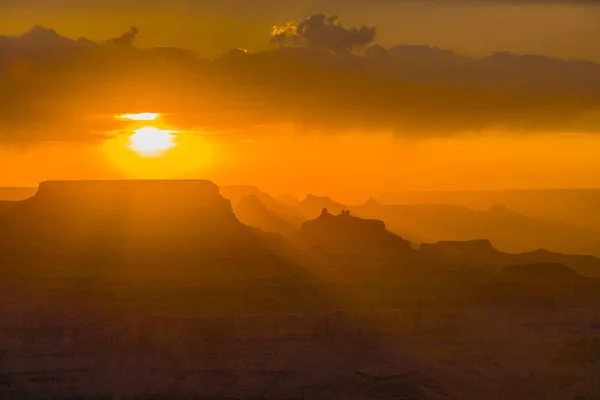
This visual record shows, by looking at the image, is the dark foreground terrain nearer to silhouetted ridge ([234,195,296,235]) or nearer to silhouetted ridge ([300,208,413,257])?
silhouetted ridge ([300,208,413,257])

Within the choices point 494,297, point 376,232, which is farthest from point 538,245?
point 494,297

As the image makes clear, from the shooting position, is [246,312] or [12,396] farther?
[246,312]

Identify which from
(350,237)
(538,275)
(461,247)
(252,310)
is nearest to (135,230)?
(252,310)

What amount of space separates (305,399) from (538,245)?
369 feet

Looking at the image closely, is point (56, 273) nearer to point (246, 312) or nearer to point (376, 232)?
point (246, 312)

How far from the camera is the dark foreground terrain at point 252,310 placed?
87500 mm

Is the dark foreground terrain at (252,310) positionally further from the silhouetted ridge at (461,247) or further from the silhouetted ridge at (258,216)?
the silhouetted ridge at (258,216)

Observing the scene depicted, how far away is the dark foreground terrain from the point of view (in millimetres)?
87500

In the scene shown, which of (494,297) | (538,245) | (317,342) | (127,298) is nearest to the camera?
(317,342)

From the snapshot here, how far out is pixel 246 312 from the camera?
99.1 m

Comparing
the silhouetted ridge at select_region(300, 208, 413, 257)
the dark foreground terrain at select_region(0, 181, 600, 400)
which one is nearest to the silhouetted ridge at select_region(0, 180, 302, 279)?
the dark foreground terrain at select_region(0, 181, 600, 400)

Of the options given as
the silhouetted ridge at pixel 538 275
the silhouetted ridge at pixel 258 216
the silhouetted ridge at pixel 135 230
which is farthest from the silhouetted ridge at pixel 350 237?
the silhouetted ridge at pixel 258 216

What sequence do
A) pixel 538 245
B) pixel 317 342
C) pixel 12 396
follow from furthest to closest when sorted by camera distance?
1. pixel 538 245
2. pixel 317 342
3. pixel 12 396

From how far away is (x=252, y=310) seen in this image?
326 ft
